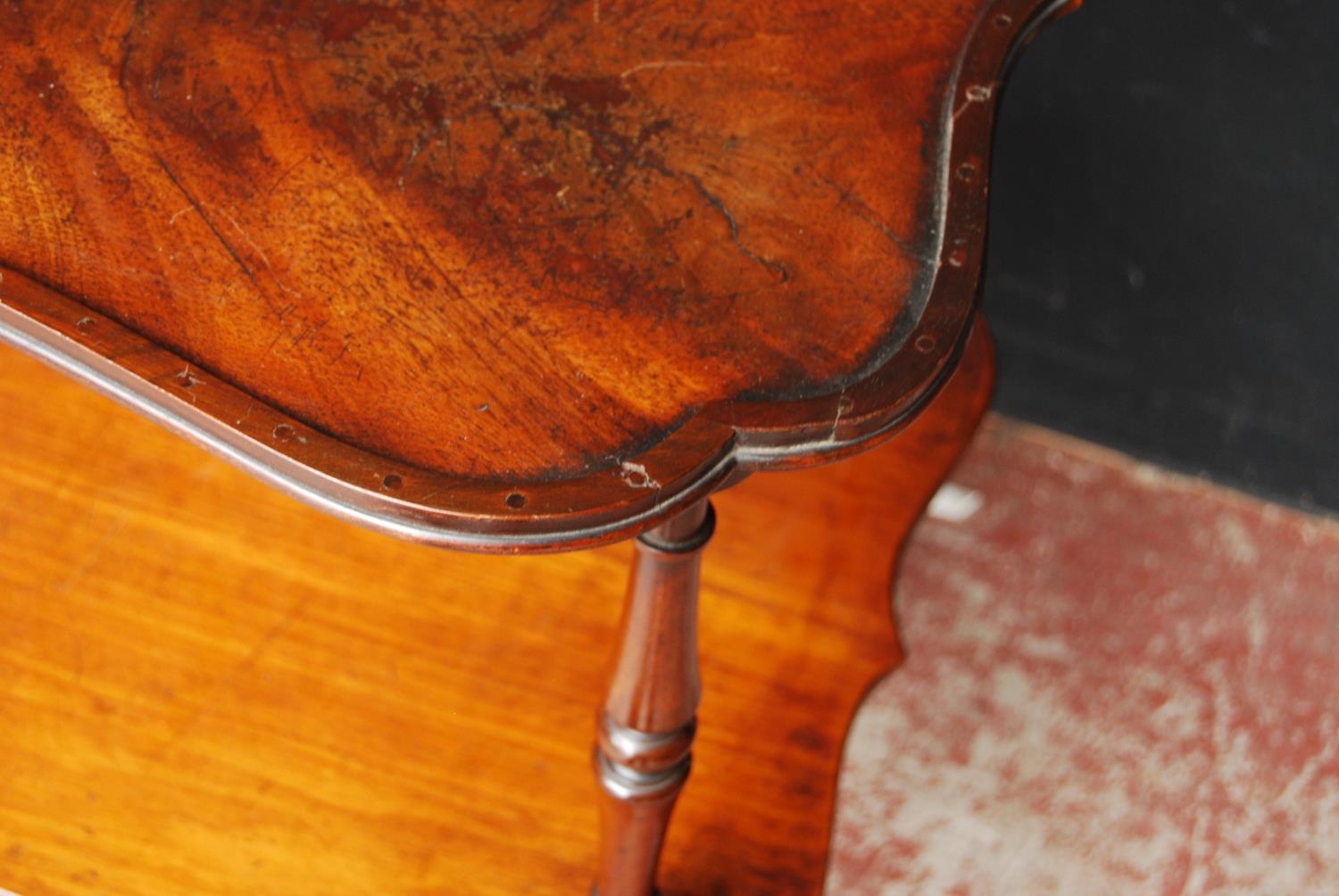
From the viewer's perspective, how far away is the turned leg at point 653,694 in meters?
0.77

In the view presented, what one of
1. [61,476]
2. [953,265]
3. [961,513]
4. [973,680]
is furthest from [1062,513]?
[61,476]

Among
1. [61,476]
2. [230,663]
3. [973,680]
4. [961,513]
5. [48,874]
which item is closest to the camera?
[48,874]

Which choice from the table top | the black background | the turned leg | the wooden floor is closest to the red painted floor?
the black background

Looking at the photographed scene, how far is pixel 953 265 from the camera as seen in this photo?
0.74 metres

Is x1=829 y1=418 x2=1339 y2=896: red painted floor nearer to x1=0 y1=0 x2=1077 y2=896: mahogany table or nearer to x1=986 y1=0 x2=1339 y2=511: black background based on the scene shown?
x1=986 y1=0 x2=1339 y2=511: black background

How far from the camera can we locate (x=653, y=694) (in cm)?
82

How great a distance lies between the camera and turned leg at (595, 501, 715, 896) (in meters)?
0.77

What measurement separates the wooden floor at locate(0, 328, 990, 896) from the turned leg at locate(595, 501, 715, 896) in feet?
0.56

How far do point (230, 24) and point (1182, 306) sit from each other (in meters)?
0.95

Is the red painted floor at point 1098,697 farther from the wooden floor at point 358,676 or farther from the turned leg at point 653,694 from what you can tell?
the turned leg at point 653,694

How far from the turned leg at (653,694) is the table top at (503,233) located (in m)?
0.09

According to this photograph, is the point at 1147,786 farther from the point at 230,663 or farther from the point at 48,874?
the point at 48,874

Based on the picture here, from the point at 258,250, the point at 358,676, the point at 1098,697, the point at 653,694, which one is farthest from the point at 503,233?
the point at 1098,697

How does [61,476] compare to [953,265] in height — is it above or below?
below
